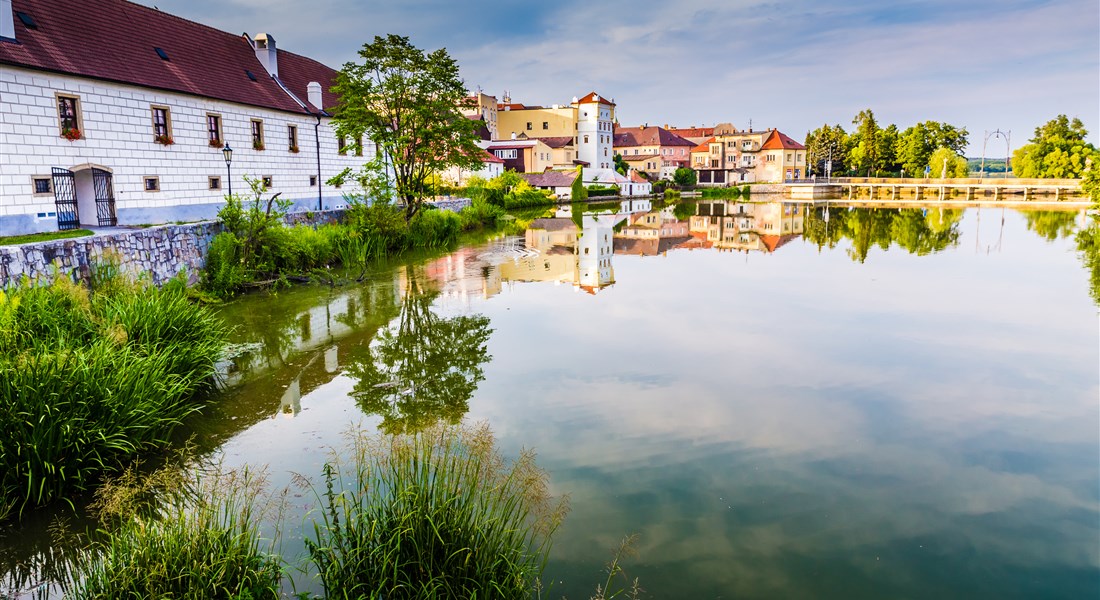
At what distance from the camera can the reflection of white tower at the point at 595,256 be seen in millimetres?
18414

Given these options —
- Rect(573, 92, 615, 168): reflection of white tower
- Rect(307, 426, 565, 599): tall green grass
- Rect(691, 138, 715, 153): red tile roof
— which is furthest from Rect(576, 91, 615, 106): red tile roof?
Rect(307, 426, 565, 599): tall green grass

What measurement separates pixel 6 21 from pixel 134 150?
4.41 m

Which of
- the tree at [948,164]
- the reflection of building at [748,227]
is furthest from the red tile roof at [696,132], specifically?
the reflection of building at [748,227]

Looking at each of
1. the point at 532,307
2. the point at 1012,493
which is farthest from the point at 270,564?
the point at 532,307

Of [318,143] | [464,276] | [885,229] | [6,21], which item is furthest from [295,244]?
[885,229]

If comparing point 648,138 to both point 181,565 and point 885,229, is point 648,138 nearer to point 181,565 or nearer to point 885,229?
point 885,229

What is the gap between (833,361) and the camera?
1049 centimetres

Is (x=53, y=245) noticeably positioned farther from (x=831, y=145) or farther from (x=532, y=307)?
(x=831, y=145)

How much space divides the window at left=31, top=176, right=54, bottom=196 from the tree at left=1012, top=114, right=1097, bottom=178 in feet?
292

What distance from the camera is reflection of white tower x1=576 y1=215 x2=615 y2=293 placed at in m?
18.4

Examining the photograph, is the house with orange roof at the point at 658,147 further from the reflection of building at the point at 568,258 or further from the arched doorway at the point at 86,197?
the arched doorway at the point at 86,197

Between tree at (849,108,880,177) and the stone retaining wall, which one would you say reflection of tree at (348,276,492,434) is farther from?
tree at (849,108,880,177)

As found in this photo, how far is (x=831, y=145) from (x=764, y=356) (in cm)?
9738

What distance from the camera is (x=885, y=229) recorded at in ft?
112
